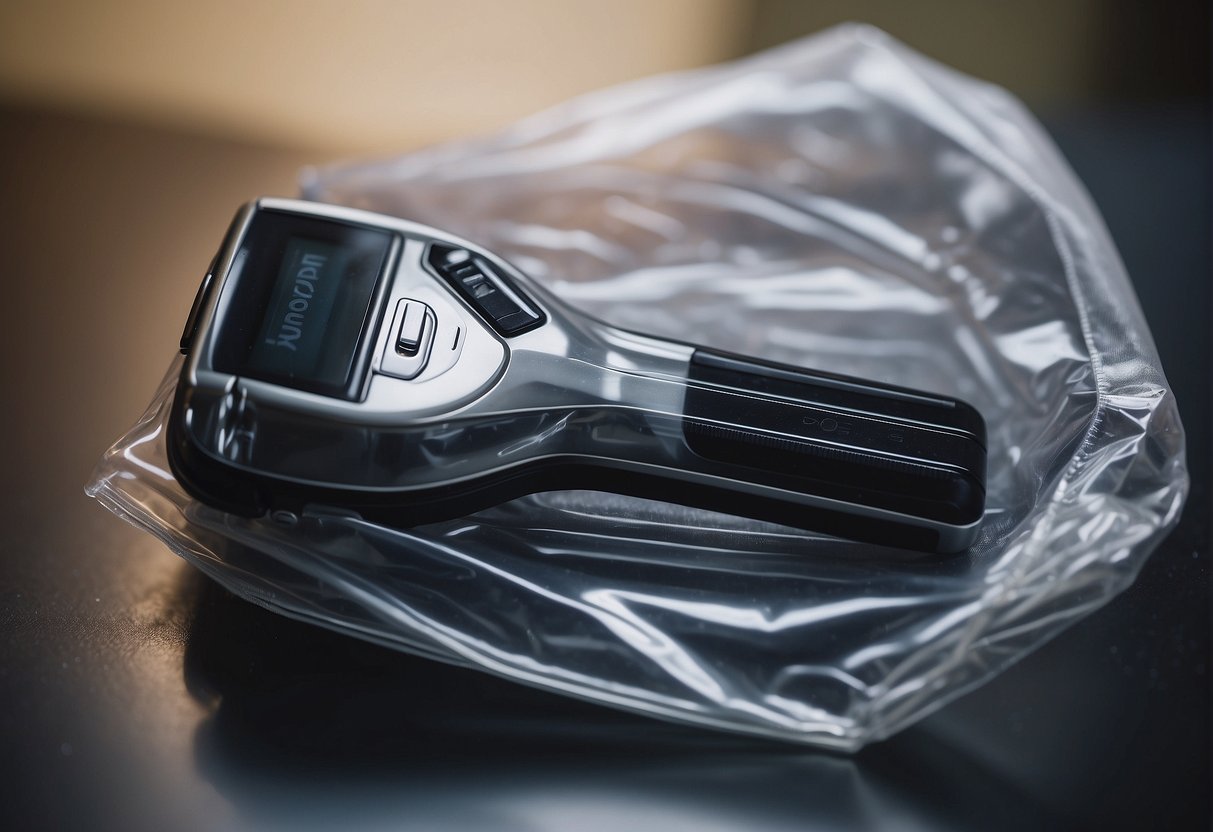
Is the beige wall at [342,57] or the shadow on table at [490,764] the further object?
the beige wall at [342,57]

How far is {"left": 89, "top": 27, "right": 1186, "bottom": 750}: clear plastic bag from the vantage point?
0.47m

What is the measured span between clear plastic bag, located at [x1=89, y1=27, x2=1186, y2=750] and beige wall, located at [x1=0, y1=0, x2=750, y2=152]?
0.33 feet

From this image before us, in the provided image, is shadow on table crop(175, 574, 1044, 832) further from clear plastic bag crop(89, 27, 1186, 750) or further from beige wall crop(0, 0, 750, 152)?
beige wall crop(0, 0, 750, 152)

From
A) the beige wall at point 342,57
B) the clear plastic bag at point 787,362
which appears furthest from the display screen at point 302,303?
the beige wall at point 342,57

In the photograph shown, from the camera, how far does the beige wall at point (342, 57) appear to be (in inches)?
31.3

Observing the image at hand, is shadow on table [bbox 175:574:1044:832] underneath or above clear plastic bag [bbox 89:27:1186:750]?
underneath

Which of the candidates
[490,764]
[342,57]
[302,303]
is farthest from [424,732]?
[342,57]

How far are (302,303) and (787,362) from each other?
28 centimetres

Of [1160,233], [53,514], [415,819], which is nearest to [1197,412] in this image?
[1160,233]

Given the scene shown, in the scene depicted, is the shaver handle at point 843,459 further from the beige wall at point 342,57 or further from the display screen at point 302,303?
the beige wall at point 342,57

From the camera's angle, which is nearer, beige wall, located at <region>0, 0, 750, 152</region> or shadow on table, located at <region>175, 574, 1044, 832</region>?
shadow on table, located at <region>175, 574, 1044, 832</region>

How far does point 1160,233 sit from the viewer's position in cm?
73

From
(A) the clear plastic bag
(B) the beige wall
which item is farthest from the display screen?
(B) the beige wall

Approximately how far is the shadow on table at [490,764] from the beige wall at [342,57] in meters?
0.46
